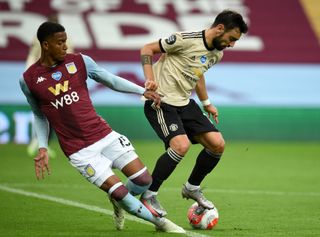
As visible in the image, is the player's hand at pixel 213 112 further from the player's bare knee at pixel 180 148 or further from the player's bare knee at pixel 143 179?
the player's bare knee at pixel 143 179

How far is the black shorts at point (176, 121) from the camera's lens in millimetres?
8875

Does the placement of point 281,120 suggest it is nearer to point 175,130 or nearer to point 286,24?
point 286,24

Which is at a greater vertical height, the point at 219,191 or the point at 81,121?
the point at 81,121

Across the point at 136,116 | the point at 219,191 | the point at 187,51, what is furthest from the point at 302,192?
the point at 136,116

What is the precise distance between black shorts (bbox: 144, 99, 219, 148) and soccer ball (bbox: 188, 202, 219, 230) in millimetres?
726

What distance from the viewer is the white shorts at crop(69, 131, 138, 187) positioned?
25.7 ft

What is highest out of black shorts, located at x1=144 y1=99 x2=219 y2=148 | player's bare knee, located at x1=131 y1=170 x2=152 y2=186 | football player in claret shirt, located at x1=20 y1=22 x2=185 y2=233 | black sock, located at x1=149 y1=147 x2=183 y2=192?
football player in claret shirt, located at x1=20 y1=22 x2=185 y2=233

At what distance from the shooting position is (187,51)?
30.0ft

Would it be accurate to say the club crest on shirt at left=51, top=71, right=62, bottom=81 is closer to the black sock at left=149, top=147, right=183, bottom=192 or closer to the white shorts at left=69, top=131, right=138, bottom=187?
the white shorts at left=69, top=131, right=138, bottom=187

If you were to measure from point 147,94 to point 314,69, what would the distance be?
13.6 m

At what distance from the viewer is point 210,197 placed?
1118 cm

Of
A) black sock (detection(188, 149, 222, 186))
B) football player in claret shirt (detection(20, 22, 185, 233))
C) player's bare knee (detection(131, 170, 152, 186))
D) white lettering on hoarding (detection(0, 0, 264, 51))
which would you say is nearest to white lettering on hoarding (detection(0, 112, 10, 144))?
white lettering on hoarding (detection(0, 0, 264, 51))

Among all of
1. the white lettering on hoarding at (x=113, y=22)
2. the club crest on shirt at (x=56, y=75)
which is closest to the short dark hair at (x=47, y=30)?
the club crest on shirt at (x=56, y=75)

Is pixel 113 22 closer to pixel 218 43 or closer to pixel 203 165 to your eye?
pixel 218 43
